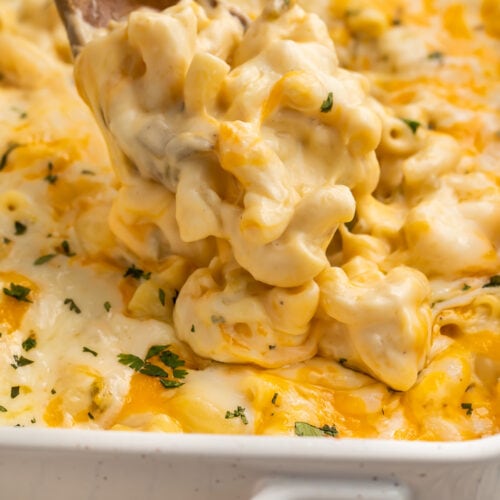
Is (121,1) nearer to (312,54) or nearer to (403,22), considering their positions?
(312,54)

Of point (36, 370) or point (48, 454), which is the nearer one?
point (48, 454)

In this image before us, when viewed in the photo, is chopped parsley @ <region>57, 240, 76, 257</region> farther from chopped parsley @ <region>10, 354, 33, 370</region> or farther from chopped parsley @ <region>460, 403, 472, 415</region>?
chopped parsley @ <region>460, 403, 472, 415</region>

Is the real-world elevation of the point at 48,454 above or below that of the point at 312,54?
below

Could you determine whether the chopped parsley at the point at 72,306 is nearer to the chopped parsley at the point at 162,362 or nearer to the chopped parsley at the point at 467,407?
the chopped parsley at the point at 162,362

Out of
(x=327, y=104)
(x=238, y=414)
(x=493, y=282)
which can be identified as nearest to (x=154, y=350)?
(x=238, y=414)

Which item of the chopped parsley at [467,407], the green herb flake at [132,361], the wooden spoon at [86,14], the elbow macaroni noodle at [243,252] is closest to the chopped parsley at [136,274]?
the elbow macaroni noodle at [243,252]

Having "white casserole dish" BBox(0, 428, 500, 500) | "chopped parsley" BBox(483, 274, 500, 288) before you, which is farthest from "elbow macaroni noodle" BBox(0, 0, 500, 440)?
"white casserole dish" BBox(0, 428, 500, 500)

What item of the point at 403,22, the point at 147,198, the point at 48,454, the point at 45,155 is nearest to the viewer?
the point at 48,454

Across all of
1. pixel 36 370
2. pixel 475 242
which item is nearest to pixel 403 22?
pixel 475 242
